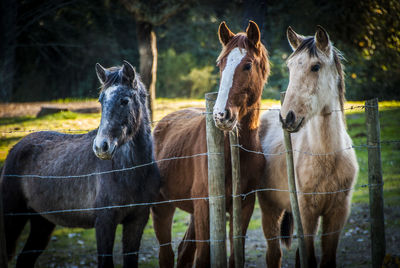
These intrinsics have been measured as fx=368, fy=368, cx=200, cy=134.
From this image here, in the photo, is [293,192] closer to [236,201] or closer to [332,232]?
[236,201]

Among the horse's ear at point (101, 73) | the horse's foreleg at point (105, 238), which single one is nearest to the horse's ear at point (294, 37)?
the horse's ear at point (101, 73)

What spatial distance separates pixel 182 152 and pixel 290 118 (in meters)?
1.44

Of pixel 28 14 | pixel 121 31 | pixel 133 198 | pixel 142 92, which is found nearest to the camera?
pixel 133 198

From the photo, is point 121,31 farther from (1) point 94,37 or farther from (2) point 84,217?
(2) point 84,217

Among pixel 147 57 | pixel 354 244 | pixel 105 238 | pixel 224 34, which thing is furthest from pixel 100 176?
pixel 147 57

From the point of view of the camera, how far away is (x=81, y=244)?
22.3 feet

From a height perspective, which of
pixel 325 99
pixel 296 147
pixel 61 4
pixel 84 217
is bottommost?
pixel 84 217

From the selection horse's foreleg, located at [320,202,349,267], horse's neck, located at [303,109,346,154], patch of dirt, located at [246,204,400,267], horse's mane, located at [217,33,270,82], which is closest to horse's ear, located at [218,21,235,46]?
horse's mane, located at [217,33,270,82]

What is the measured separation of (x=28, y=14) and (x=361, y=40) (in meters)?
12.0

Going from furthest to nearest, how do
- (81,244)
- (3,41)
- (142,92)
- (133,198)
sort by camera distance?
(3,41) → (81,244) → (142,92) → (133,198)

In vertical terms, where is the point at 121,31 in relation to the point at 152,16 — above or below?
above

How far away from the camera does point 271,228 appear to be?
4.48m

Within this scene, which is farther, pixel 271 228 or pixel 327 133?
pixel 271 228

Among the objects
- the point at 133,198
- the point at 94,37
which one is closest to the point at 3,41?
the point at 94,37
